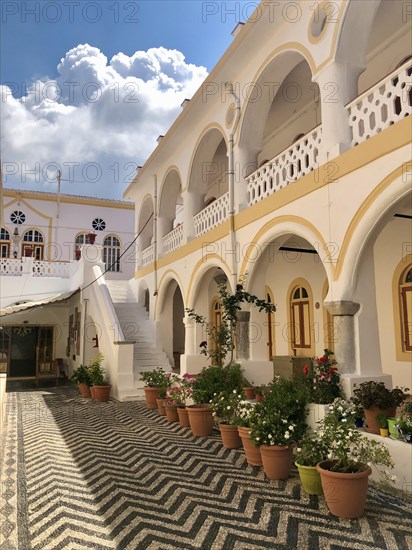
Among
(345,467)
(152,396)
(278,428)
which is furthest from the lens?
(152,396)

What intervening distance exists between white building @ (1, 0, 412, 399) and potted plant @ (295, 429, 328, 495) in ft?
4.34

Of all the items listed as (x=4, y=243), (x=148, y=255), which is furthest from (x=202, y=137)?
(x=4, y=243)

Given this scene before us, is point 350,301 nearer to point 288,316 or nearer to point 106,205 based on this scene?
point 288,316

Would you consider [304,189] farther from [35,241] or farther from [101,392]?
[35,241]

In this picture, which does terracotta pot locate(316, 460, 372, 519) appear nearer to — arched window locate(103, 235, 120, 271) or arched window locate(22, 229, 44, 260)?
arched window locate(22, 229, 44, 260)

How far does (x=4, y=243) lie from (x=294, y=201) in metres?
18.0

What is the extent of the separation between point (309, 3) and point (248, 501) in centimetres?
712

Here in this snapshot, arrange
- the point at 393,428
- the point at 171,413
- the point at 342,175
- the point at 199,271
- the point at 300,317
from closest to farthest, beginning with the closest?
the point at 393,428 → the point at 342,175 → the point at 171,413 → the point at 199,271 → the point at 300,317

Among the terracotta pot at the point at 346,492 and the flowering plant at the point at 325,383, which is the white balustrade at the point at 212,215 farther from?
the terracotta pot at the point at 346,492

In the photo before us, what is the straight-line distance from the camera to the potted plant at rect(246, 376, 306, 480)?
490 cm

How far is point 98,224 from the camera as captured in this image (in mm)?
23266

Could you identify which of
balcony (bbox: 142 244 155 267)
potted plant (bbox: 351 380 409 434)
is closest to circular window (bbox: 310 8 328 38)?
potted plant (bbox: 351 380 409 434)

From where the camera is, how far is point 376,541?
349 cm

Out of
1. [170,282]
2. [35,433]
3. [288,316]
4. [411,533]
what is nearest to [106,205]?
[170,282]
